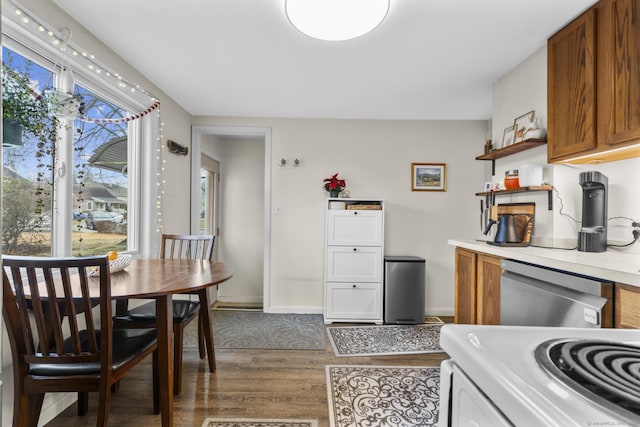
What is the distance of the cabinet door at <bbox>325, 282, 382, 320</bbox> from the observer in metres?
3.70

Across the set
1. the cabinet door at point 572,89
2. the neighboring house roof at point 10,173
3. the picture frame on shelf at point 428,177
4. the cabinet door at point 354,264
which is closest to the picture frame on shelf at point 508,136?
the cabinet door at point 572,89

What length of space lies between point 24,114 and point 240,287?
11.8ft

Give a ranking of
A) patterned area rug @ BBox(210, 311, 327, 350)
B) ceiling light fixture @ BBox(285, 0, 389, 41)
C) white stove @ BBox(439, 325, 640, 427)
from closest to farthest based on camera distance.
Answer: white stove @ BBox(439, 325, 640, 427), ceiling light fixture @ BBox(285, 0, 389, 41), patterned area rug @ BBox(210, 311, 327, 350)

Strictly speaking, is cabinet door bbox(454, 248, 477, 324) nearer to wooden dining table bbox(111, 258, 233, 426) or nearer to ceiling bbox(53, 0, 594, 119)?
ceiling bbox(53, 0, 594, 119)

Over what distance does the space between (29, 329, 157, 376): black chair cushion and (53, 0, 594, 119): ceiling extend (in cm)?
187

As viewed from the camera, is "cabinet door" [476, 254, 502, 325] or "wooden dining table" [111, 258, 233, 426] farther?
"cabinet door" [476, 254, 502, 325]

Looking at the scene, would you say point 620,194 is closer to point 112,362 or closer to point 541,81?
point 541,81

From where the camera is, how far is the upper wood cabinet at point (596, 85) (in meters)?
1.67

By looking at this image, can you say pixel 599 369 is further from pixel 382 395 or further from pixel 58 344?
pixel 382 395

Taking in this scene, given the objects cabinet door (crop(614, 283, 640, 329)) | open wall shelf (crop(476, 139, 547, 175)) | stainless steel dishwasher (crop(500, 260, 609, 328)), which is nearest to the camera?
cabinet door (crop(614, 283, 640, 329))

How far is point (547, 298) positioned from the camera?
1.59m

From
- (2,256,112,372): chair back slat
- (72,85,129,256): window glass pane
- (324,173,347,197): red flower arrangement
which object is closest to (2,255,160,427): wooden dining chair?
(2,256,112,372): chair back slat

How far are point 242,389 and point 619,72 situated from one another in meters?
2.85

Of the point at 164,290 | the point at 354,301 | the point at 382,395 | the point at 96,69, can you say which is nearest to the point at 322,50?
the point at 96,69
